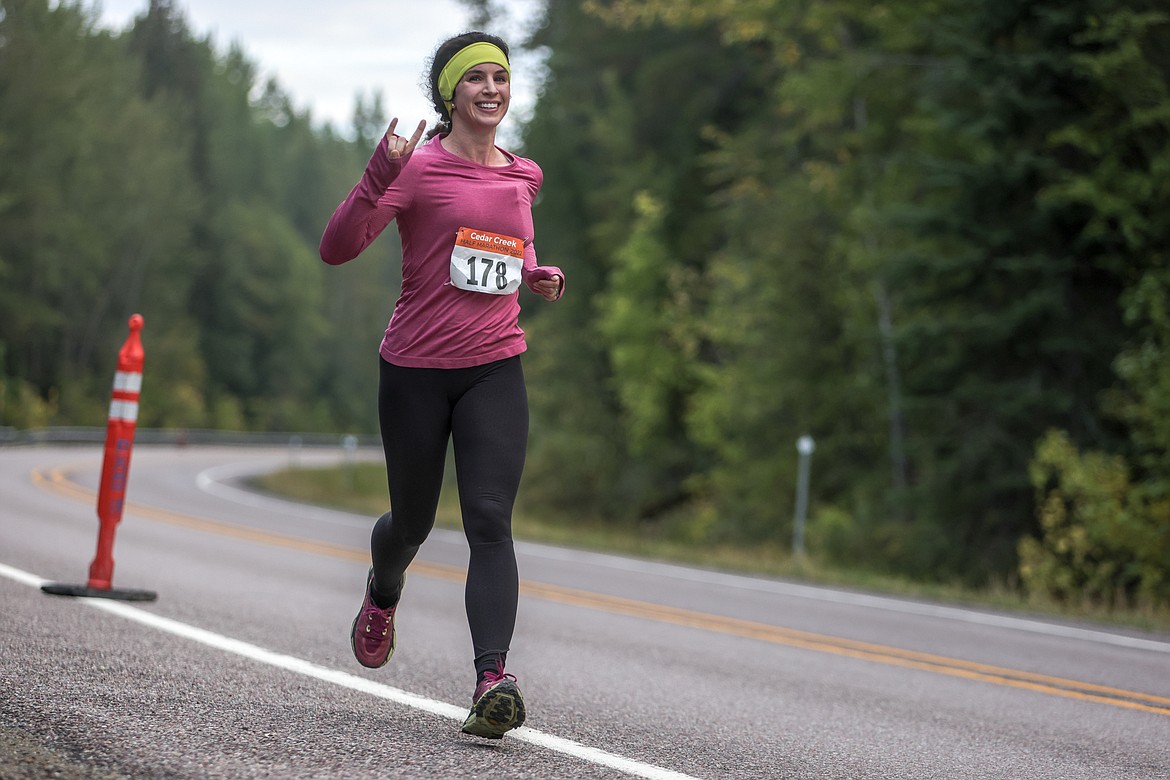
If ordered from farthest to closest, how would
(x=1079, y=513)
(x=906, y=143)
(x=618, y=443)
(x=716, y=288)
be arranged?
(x=618, y=443)
(x=716, y=288)
(x=906, y=143)
(x=1079, y=513)

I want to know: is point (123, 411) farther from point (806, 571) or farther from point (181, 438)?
point (181, 438)

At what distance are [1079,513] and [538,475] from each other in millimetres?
21461

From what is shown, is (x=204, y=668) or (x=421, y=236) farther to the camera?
(x=204, y=668)

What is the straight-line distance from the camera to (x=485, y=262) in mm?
4363

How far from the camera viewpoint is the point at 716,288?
3152cm

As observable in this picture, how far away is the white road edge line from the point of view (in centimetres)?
405

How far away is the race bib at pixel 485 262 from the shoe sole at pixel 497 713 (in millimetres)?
1244

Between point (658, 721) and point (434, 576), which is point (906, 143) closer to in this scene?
point (434, 576)

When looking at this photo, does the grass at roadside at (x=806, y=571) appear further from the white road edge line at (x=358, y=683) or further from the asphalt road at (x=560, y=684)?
the white road edge line at (x=358, y=683)

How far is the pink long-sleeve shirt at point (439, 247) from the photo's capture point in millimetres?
4309

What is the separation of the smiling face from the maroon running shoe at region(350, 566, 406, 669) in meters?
1.61

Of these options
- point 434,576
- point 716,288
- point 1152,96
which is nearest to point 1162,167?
point 1152,96

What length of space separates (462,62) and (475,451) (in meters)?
1.26

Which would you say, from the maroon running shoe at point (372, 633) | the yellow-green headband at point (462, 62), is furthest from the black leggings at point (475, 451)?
the yellow-green headband at point (462, 62)
